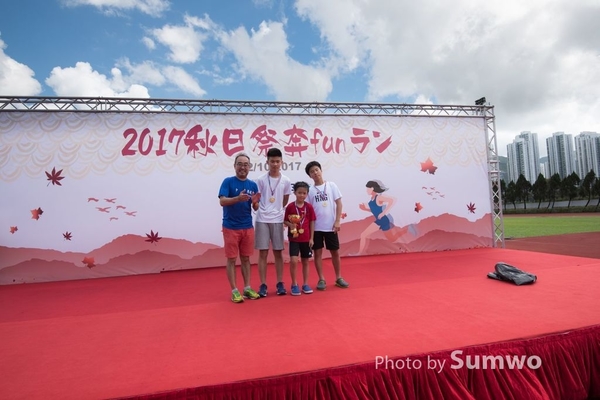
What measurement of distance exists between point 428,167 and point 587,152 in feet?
117

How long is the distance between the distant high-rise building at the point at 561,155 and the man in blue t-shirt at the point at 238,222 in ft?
126

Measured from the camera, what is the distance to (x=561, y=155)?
31047mm

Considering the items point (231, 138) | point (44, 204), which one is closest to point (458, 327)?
point (231, 138)

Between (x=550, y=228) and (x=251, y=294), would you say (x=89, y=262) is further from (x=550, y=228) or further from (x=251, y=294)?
(x=550, y=228)

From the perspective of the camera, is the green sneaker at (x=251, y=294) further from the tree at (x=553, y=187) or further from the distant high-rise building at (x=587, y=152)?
the distant high-rise building at (x=587, y=152)

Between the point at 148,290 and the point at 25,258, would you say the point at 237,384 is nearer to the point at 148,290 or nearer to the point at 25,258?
the point at 148,290

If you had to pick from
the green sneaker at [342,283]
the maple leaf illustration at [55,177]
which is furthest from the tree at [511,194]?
the maple leaf illustration at [55,177]

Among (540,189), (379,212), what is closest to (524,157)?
(540,189)

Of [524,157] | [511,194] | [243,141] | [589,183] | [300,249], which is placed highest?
[524,157]

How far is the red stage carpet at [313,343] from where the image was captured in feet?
4.27

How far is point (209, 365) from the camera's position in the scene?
1400mm

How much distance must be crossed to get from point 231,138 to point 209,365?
3.63m

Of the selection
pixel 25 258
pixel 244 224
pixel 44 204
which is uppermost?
pixel 44 204

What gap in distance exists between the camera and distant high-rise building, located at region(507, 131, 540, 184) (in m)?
34.4
